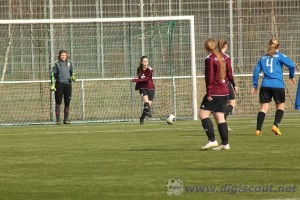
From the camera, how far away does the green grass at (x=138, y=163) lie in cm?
1102

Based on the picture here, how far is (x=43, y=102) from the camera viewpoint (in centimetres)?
2744

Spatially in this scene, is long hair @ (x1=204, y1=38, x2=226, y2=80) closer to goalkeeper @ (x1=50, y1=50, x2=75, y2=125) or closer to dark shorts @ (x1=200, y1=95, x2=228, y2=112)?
dark shorts @ (x1=200, y1=95, x2=228, y2=112)

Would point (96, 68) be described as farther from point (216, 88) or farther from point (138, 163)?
point (138, 163)

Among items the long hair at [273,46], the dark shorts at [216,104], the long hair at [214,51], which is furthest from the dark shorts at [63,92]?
the long hair at [214,51]

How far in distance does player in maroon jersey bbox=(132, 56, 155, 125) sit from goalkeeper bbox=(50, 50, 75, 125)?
1.82m

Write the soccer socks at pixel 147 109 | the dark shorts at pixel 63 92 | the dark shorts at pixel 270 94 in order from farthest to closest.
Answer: the dark shorts at pixel 63 92, the soccer socks at pixel 147 109, the dark shorts at pixel 270 94

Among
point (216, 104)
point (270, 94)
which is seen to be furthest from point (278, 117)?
point (216, 104)

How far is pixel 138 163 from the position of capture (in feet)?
46.0

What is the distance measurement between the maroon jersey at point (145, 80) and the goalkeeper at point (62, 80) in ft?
5.90

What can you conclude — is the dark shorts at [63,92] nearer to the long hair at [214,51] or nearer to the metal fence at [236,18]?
the metal fence at [236,18]

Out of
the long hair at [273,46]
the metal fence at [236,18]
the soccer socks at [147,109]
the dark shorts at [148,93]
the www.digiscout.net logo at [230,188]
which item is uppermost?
the metal fence at [236,18]

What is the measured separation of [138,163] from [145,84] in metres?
11.1

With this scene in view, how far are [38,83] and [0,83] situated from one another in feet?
4.21

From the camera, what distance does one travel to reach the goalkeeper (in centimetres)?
2567
